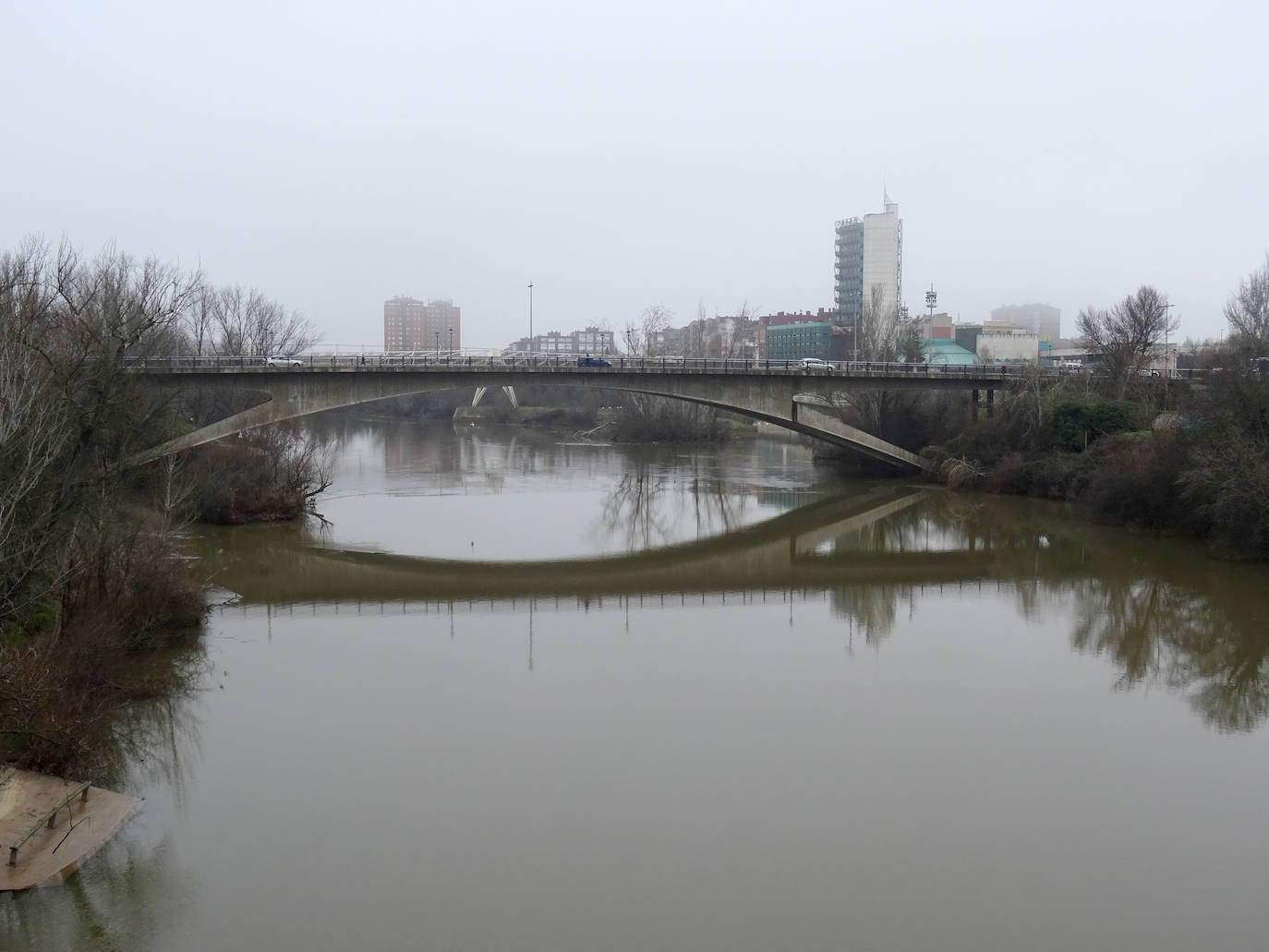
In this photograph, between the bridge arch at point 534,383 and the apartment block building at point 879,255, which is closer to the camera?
the bridge arch at point 534,383

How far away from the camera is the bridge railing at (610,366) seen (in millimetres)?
39375

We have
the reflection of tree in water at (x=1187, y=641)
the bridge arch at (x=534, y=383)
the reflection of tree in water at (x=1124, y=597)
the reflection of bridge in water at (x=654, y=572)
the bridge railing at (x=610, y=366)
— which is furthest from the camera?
the bridge railing at (x=610, y=366)

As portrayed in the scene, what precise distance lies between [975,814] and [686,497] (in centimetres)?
2837

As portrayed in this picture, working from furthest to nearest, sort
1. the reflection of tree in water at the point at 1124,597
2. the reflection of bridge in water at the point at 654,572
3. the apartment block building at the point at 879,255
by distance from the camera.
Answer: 1. the apartment block building at the point at 879,255
2. the reflection of bridge in water at the point at 654,572
3. the reflection of tree in water at the point at 1124,597

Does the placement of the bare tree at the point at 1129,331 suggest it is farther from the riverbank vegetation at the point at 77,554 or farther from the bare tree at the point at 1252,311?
the riverbank vegetation at the point at 77,554

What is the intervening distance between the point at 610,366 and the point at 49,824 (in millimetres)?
33085

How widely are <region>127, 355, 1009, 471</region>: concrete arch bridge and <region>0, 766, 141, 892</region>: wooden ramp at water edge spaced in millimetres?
26548

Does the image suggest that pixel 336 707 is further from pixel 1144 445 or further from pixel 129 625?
pixel 1144 445

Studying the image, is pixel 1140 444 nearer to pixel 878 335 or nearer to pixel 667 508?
pixel 667 508

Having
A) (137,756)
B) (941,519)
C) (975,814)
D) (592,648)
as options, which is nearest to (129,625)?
(137,756)

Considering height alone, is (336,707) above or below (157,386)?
below

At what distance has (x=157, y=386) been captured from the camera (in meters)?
32.3

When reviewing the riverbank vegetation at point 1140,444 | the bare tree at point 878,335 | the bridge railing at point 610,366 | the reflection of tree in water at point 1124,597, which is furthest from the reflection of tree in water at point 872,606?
the bare tree at point 878,335

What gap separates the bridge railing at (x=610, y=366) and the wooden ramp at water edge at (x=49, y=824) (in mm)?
29060
